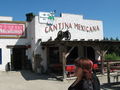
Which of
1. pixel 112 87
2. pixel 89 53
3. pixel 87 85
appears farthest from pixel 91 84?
pixel 89 53

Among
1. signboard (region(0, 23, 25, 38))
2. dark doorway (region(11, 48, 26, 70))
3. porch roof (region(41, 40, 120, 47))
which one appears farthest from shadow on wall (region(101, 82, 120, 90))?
signboard (region(0, 23, 25, 38))

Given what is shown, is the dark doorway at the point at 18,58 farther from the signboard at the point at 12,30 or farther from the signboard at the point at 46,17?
the signboard at the point at 46,17

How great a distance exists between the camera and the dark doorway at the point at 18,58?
64.7 feet

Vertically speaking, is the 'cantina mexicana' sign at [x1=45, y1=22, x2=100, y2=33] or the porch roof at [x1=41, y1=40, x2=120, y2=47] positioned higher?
the 'cantina mexicana' sign at [x1=45, y1=22, x2=100, y2=33]

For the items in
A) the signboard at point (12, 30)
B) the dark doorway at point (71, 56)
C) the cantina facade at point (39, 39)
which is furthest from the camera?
the dark doorway at point (71, 56)

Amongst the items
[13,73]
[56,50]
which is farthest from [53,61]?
[13,73]

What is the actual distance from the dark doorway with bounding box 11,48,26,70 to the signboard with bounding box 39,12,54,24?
313 centimetres

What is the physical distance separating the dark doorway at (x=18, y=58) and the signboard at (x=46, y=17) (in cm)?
313

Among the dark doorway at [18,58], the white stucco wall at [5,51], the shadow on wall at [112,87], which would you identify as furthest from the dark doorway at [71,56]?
the shadow on wall at [112,87]

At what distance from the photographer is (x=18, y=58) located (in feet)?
65.7

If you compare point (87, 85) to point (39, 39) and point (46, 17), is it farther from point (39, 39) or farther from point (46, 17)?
point (46, 17)

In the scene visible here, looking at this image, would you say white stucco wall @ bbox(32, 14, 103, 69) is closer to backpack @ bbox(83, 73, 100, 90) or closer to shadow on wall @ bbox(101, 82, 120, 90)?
shadow on wall @ bbox(101, 82, 120, 90)

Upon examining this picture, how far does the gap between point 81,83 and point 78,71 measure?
0.49 feet

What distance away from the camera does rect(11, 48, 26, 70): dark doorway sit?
64.7 ft
